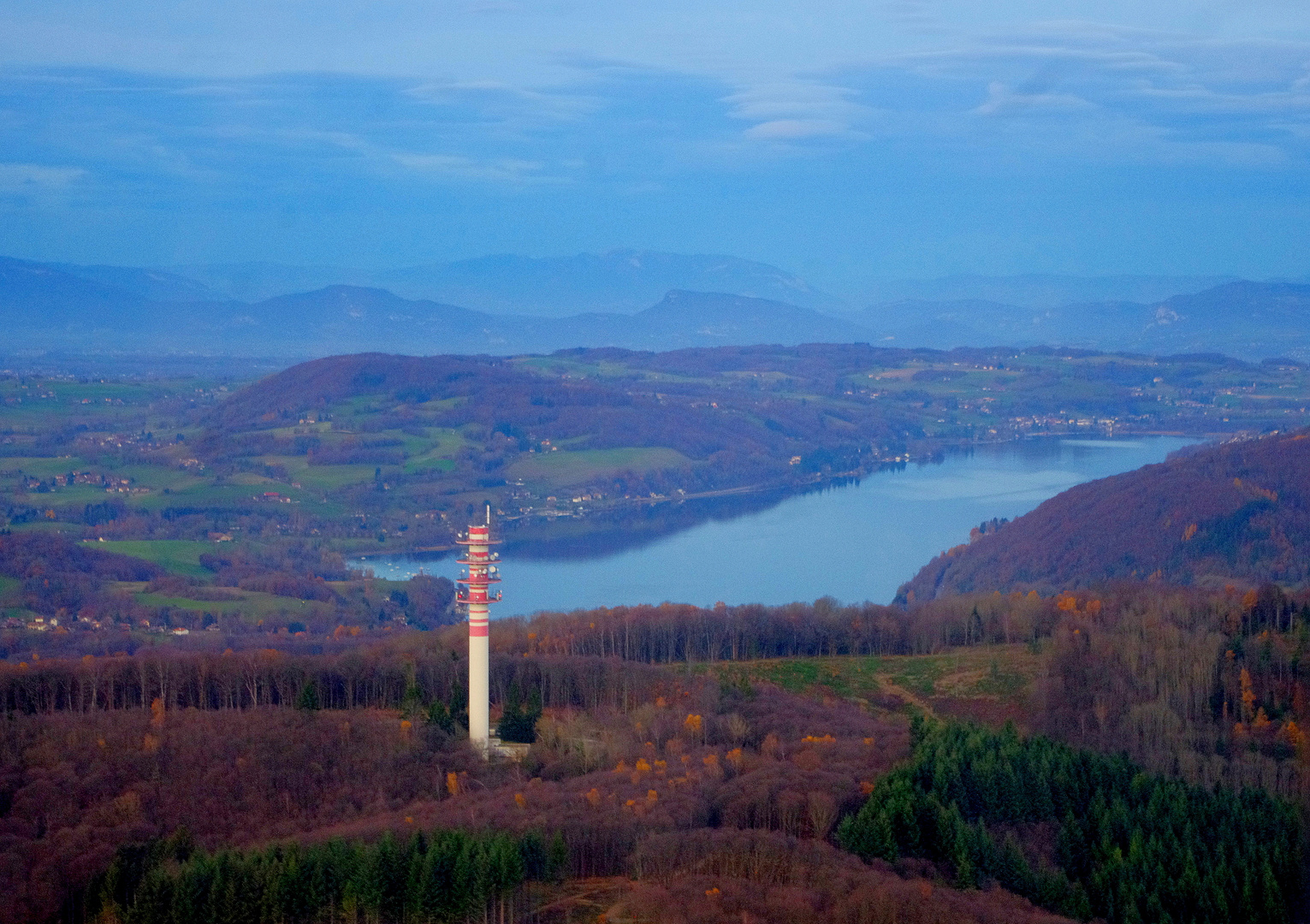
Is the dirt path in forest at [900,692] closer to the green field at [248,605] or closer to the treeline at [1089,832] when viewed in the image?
the treeline at [1089,832]

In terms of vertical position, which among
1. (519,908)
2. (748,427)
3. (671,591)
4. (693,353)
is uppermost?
(693,353)

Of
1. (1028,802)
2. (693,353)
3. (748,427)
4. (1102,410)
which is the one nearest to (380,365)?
(748,427)

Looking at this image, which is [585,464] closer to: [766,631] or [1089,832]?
[766,631]

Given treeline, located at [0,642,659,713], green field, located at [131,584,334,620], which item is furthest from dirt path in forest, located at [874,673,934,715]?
green field, located at [131,584,334,620]

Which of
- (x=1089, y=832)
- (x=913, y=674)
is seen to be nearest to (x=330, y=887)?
(x=1089, y=832)

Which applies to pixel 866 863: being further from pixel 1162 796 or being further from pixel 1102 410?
pixel 1102 410

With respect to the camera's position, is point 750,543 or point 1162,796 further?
point 750,543
